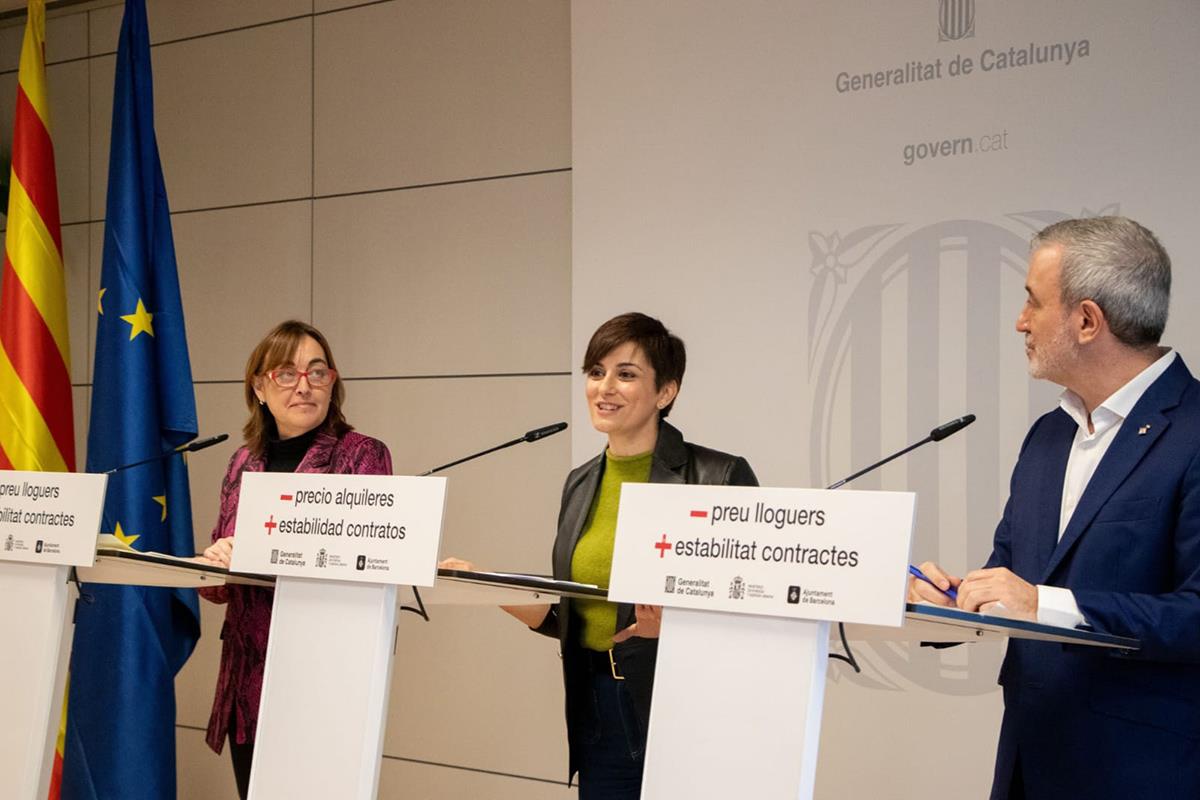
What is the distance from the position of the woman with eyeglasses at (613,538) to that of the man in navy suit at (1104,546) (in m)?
0.66

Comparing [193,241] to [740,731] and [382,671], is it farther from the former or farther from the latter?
[740,731]

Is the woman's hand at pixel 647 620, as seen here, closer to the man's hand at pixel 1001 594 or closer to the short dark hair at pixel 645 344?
the man's hand at pixel 1001 594

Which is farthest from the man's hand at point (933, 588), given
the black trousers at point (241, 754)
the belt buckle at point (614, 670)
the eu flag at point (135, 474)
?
the eu flag at point (135, 474)

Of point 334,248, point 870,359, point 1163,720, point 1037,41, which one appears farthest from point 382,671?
point 334,248

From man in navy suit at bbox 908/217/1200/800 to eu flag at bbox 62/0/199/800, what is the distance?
8.42ft

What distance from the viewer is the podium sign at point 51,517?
7.47ft

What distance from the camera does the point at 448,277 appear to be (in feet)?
14.2

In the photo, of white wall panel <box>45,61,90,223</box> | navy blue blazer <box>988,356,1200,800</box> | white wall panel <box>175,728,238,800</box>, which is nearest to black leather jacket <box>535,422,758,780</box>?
navy blue blazer <box>988,356,1200,800</box>

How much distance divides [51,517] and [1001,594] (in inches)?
69.3

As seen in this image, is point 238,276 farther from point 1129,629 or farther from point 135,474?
point 1129,629

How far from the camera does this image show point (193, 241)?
4840mm

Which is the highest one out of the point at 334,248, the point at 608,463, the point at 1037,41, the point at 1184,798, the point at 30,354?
the point at 1037,41

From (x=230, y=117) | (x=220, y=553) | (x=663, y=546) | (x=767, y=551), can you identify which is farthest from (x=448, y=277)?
(x=767, y=551)

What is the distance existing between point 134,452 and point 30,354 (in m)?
0.61
